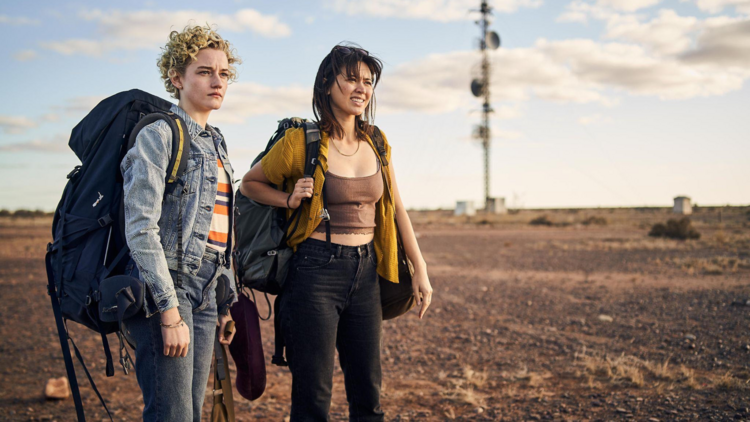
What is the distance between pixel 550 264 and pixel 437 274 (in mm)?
3061

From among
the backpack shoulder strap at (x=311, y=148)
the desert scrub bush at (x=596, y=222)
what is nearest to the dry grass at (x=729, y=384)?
the backpack shoulder strap at (x=311, y=148)

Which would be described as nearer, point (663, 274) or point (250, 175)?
point (250, 175)

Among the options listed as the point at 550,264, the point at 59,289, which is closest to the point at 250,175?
the point at 59,289

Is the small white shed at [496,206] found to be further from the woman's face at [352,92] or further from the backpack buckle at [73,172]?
the backpack buckle at [73,172]

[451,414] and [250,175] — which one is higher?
[250,175]

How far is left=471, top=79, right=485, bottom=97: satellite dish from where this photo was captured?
32719 mm

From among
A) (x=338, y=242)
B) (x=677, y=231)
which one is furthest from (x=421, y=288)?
(x=677, y=231)

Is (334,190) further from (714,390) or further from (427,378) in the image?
(714,390)

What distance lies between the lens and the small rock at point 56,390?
15.3 ft

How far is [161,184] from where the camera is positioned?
185cm

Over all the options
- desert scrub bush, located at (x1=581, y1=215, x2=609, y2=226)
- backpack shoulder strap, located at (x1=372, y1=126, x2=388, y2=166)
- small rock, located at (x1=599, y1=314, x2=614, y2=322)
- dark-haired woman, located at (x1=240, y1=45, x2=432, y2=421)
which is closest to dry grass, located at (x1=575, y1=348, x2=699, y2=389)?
small rock, located at (x1=599, y1=314, x2=614, y2=322)

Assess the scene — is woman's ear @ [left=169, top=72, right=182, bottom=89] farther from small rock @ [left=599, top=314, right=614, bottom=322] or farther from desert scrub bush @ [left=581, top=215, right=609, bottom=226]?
desert scrub bush @ [left=581, top=215, right=609, bottom=226]

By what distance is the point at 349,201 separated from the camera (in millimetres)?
2316

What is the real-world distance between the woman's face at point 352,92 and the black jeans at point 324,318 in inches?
23.3
